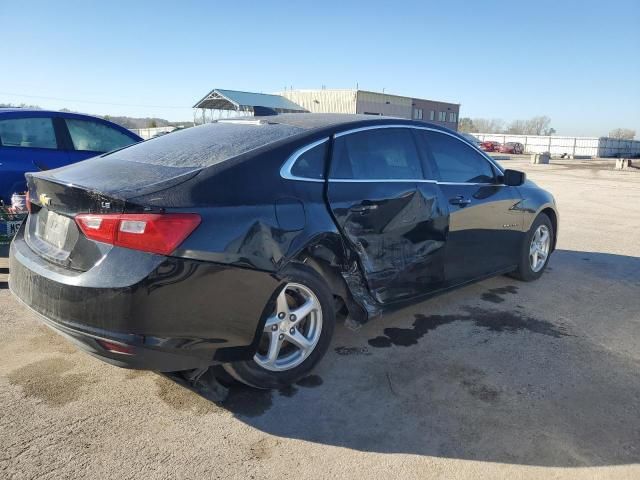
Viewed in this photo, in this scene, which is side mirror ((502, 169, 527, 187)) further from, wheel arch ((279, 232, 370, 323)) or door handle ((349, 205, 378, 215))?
wheel arch ((279, 232, 370, 323))

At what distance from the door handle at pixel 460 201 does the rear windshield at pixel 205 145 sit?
1.53m

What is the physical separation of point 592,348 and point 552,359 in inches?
18.0

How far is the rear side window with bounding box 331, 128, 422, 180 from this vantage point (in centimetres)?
342

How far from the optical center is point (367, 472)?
2412 millimetres

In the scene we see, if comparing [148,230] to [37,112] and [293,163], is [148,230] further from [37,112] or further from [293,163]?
[37,112]

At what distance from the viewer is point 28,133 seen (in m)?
5.93

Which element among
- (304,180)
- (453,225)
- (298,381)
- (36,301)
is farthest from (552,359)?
(36,301)

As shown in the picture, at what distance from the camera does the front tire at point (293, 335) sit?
295 centimetres

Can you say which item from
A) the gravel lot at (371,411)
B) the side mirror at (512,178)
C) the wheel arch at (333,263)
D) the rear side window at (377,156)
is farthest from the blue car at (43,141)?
the side mirror at (512,178)

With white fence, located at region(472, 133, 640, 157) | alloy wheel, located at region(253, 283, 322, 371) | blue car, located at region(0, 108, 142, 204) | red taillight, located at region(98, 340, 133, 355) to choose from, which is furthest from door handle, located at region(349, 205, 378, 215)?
white fence, located at region(472, 133, 640, 157)

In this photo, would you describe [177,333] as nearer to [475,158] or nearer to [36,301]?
[36,301]

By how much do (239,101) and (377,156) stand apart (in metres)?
38.8

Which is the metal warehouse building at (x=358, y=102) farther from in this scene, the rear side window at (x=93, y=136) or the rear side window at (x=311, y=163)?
the rear side window at (x=311, y=163)

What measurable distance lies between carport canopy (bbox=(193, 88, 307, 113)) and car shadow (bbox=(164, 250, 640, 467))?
117 feet
